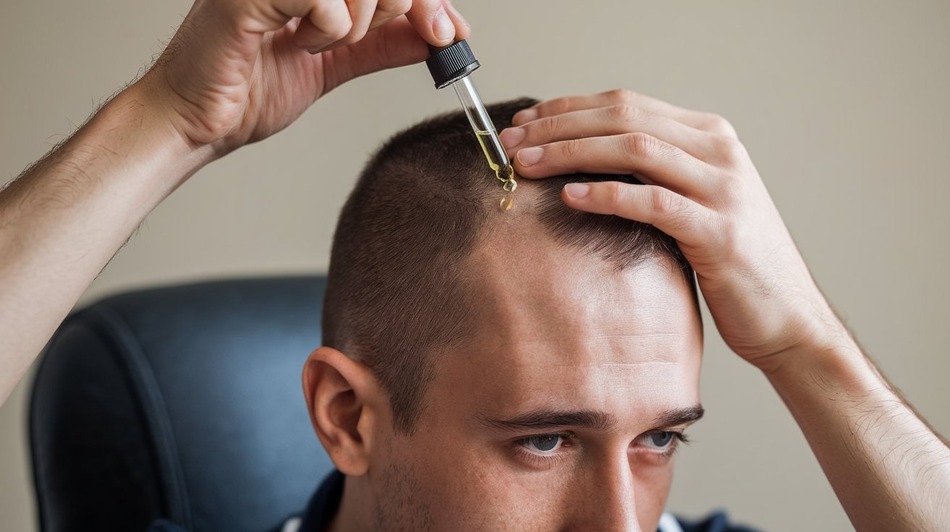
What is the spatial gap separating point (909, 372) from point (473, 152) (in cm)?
163

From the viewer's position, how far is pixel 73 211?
105 cm

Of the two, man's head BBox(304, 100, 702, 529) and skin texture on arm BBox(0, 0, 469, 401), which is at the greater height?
skin texture on arm BBox(0, 0, 469, 401)

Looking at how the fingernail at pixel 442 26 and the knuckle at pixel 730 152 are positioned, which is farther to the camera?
the knuckle at pixel 730 152

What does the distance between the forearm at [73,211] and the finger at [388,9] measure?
0.90 ft

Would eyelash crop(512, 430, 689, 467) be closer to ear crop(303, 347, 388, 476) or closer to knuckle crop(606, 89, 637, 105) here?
ear crop(303, 347, 388, 476)

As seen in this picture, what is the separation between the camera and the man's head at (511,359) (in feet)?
3.87

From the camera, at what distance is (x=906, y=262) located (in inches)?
92.9

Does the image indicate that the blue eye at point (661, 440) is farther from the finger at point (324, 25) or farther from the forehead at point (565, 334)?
the finger at point (324, 25)

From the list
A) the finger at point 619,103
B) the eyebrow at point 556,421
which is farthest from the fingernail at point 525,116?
the eyebrow at point 556,421

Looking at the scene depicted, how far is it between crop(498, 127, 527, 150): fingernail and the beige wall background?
1162 millimetres

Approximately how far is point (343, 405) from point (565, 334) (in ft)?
1.23

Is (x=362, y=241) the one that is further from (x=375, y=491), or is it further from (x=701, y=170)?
(x=701, y=170)

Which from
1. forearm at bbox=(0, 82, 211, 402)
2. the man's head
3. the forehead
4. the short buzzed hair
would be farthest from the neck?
forearm at bbox=(0, 82, 211, 402)

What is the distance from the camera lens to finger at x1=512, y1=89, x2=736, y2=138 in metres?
1.28
